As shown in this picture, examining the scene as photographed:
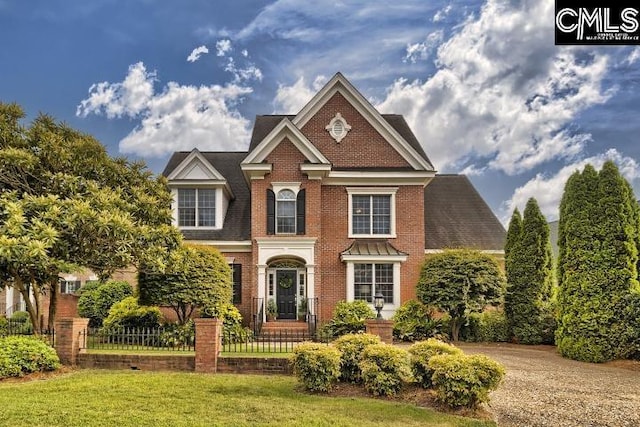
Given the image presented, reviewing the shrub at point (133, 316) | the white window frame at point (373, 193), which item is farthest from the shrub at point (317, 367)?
the white window frame at point (373, 193)

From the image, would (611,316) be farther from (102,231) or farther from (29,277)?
(29,277)

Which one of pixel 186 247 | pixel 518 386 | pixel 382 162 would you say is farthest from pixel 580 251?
pixel 186 247

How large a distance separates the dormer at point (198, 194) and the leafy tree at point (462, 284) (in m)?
Answer: 9.45

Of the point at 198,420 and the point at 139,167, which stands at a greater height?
the point at 139,167

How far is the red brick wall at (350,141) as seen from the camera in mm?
23156

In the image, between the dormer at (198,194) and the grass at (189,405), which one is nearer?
the grass at (189,405)

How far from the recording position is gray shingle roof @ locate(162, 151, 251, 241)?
23.1 meters

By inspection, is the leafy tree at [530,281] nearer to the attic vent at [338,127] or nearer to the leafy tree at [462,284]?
the leafy tree at [462,284]

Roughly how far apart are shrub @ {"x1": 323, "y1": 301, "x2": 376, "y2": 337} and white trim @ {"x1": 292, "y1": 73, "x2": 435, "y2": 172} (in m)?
6.49

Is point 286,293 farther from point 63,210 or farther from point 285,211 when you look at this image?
point 63,210

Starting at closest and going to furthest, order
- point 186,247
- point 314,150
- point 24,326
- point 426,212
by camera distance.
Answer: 1. point 186,247
2. point 24,326
3. point 314,150
4. point 426,212

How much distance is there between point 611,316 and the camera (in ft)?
50.0

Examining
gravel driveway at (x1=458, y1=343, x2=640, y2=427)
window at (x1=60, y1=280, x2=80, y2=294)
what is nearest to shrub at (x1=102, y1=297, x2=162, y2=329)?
window at (x1=60, y1=280, x2=80, y2=294)

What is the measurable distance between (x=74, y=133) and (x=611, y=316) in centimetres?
1651
